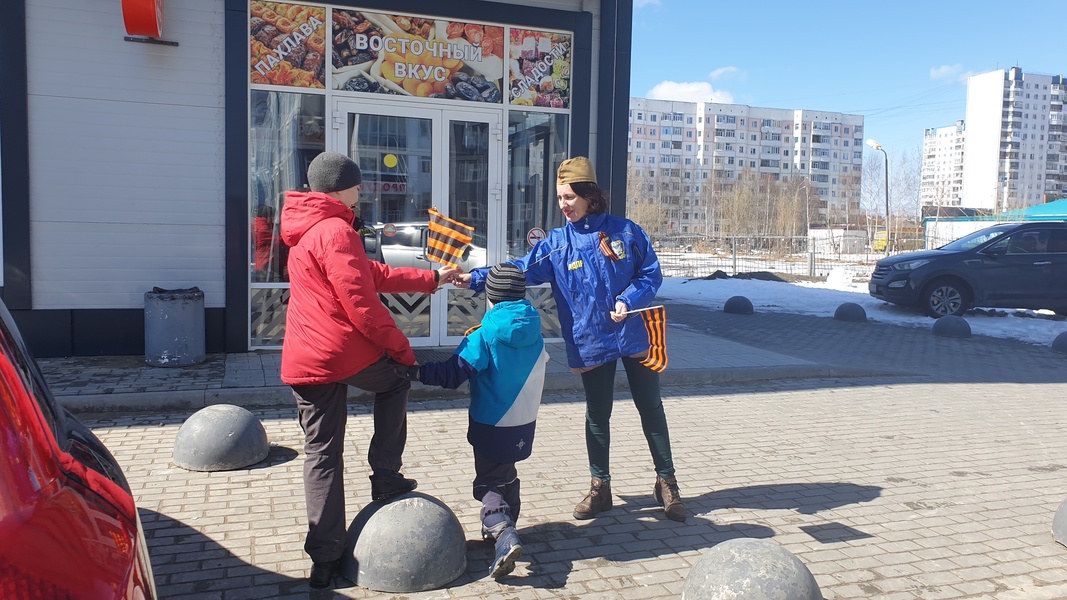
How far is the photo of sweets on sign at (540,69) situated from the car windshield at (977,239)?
981 centimetres

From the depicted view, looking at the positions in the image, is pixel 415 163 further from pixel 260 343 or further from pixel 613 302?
pixel 613 302

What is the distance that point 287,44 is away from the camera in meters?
9.09

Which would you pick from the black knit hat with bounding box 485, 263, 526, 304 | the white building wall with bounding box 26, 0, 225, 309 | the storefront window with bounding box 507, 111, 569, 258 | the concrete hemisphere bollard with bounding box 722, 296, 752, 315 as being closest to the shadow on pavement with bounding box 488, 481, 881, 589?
the black knit hat with bounding box 485, 263, 526, 304

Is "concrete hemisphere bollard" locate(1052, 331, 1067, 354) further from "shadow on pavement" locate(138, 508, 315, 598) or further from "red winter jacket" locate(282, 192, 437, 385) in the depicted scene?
"shadow on pavement" locate(138, 508, 315, 598)

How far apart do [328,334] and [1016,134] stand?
130m

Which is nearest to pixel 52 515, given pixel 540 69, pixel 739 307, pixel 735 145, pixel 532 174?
pixel 532 174

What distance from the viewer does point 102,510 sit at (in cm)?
182

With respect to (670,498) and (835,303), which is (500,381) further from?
(835,303)

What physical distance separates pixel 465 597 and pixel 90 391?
→ 4924 mm

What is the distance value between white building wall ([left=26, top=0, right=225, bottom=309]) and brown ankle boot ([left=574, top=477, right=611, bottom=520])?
5.73 m

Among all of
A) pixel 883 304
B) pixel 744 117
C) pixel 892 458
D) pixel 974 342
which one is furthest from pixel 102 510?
pixel 744 117

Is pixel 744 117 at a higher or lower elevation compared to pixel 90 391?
higher

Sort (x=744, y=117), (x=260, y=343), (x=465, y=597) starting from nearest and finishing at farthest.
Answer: (x=465, y=597) < (x=260, y=343) < (x=744, y=117)

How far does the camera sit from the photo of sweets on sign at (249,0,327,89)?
8977mm
